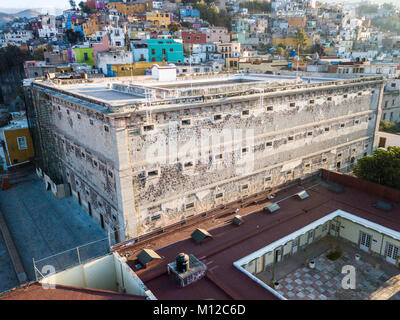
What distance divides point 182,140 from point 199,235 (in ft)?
21.7

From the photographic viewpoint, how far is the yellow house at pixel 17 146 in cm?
3712

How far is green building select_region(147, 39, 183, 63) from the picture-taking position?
6375 cm

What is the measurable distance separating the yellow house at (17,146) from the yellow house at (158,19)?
63303mm

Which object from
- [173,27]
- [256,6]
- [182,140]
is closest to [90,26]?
[173,27]

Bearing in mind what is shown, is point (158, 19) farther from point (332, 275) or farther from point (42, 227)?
point (332, 275)

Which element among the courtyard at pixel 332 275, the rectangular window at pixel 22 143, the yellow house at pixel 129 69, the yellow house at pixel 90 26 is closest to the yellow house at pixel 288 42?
the yellow house at pixel 90 26

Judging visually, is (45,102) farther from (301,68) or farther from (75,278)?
(301,68)

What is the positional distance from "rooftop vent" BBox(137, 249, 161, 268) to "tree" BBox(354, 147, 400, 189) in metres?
18.8

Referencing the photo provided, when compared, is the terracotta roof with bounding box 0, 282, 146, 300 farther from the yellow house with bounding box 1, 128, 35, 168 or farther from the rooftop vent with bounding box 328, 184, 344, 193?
the yellow house with bounding box 1, 128, 35, 168

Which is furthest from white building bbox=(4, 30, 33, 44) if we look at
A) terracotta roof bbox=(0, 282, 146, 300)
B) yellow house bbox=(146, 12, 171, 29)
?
terracotta roof bbox=(0, 282, 146, 300)

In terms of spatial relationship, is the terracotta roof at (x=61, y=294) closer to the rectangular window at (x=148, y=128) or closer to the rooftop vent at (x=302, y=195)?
the rectangular window at (x=148, y=128)

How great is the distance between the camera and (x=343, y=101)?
3145cm
